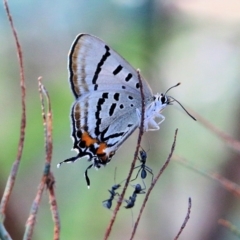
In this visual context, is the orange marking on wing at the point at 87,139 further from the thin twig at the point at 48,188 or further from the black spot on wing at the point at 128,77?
the thin twig at the point at 48,188

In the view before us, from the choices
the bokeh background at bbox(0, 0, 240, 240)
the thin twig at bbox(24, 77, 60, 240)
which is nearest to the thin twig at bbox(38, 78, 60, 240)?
the thin twig at bbox(24, 77, 60, 240)

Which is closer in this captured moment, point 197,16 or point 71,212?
point 197,16

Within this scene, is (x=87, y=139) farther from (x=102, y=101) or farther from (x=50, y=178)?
(x=50, y=178)

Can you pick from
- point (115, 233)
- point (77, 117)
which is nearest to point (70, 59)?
point (77, 117)

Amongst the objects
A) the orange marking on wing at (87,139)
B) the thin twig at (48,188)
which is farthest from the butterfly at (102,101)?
the thin twig at (48,188)

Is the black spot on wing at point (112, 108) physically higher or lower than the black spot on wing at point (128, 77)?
lower

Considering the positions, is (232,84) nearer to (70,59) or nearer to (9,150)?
(9,150)
